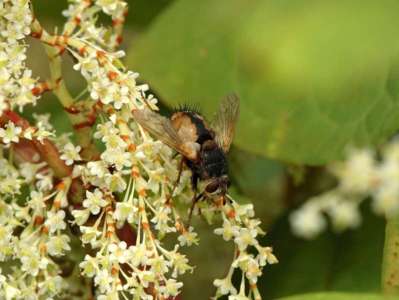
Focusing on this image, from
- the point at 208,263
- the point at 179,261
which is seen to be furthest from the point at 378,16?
the point at 208,263

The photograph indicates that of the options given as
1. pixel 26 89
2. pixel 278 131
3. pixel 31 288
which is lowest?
pixel 31 288

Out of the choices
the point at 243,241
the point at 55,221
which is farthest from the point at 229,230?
the point at 55,221

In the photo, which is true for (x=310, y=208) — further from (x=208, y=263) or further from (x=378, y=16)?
(x=208, y=263)

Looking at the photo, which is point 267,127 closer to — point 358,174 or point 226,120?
point 226,120

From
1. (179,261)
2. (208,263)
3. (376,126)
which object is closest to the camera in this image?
(179,261)

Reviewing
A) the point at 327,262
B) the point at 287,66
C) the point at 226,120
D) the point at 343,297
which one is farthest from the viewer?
the point at 327,262

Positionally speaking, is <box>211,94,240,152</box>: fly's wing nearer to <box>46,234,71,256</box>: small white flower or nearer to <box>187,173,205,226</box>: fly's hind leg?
<box>187,173,205,226</box>: fly's hind leg

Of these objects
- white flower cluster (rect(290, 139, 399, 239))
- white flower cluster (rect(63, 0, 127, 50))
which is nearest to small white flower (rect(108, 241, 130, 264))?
white flower cluster (rect(63, 0, 127, 50))
